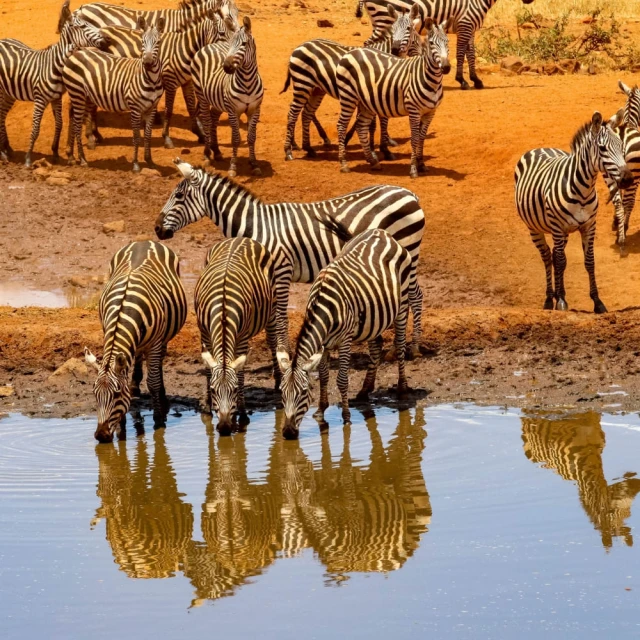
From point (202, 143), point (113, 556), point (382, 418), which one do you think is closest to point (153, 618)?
point (113, 556)

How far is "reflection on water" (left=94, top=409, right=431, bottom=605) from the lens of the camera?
25.7 feet

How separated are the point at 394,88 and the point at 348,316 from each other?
10677mm

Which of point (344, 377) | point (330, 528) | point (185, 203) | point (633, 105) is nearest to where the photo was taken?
point (330, 528)

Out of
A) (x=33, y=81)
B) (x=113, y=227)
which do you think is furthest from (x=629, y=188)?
(x=33, y=81)

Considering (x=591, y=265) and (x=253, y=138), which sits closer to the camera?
(x=591, y=265)

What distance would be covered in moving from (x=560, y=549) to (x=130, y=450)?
158 inches

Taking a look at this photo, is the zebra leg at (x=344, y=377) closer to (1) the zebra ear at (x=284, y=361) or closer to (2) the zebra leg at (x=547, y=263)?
(1) the zebra ear at (x=284, y=361)

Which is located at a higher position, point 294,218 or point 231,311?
point 294,218

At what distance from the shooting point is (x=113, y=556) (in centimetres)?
801

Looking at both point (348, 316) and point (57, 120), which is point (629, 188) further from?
point (57, 120)

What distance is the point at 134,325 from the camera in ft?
35.1

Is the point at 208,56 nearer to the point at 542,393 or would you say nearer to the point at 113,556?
the point at 542,393

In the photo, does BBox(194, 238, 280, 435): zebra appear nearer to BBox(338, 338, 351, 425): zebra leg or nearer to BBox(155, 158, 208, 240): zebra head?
BBox(338, 338, 351, 425): zebra leg

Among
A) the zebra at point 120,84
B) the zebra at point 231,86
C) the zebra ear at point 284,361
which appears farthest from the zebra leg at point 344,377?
the zebra at point 120,84
